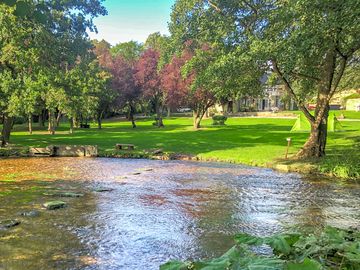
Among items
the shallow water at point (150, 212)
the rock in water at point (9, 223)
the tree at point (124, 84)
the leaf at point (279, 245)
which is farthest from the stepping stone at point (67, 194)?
the tree at point (124, 84)

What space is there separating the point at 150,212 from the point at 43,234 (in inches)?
113

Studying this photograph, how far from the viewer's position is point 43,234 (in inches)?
319

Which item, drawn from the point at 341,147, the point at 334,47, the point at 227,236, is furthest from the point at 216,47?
the point at 227,236

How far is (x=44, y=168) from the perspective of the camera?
18.0 m

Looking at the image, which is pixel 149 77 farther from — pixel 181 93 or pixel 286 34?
pixel 286 34

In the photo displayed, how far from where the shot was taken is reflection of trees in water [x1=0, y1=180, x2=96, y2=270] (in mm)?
6633

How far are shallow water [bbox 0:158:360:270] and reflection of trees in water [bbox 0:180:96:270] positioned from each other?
0.02 meters

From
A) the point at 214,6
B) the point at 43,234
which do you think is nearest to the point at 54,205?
the point at 43,234

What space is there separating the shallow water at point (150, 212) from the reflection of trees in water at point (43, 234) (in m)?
0.02

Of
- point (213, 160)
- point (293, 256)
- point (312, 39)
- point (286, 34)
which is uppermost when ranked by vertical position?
point (286, 34)

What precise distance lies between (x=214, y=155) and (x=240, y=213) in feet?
38.3

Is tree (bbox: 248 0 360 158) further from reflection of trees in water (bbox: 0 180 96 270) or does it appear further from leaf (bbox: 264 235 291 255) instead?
leaf (bbox: 264 235 291 255)

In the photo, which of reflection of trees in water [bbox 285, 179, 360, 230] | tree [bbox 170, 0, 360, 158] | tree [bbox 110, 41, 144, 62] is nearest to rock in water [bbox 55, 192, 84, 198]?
reflection of trees in water [bbox 285, 179, 360, 230]

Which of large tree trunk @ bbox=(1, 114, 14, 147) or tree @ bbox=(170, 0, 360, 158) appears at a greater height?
tree @ bbox=(170, 0, 360, 158)
